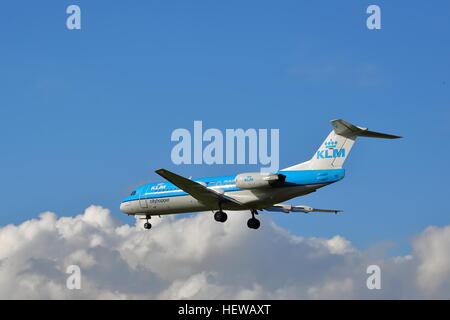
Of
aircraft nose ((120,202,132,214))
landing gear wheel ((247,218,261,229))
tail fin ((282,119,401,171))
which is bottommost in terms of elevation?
landing gear wheel ((247,218,261,229))

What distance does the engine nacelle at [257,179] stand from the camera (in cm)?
4806

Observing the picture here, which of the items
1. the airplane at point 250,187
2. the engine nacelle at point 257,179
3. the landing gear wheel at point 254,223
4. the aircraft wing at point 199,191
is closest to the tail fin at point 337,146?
the airplane at point 250,187

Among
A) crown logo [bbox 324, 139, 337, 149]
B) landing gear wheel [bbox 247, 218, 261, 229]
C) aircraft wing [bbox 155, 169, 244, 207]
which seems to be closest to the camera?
crown logo [bbox 324, 139, 337, 149]

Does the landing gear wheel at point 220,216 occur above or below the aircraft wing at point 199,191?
below

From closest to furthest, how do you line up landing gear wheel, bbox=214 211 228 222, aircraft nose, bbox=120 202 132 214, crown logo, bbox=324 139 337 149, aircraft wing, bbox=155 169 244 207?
crown logo, bbox=324 139 337 149, aircraft wing, bbox=155 169 244 207, landing gear wheel, bbox=214 211 228 222, aircraft nose, bbox=120 202 132 214

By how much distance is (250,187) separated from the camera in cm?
4922

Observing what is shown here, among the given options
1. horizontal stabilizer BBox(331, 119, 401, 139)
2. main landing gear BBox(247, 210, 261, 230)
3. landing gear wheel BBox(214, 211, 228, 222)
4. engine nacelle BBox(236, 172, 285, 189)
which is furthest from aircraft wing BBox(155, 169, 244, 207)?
horizontal stabilizer BBox(331, 119, 401, 139)

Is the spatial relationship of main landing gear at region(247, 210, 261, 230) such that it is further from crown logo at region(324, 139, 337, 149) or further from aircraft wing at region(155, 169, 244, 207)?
crown logo at region(324, 139, 337, 149)

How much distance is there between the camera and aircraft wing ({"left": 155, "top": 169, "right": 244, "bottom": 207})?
49.7 meters

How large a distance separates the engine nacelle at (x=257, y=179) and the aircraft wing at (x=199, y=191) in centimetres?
191

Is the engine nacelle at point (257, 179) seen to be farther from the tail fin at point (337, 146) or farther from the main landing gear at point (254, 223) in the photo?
the main landing gear at point (254, 223)
